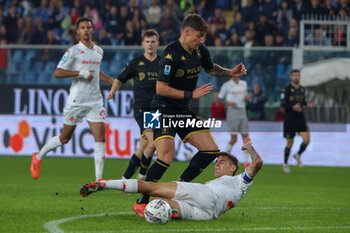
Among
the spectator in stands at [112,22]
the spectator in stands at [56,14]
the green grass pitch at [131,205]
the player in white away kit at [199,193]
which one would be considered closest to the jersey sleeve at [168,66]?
the player in white away kit at [199,193]

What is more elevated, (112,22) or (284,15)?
(284,15)

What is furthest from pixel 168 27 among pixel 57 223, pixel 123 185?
pixel 123 185

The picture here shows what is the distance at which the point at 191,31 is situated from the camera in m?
7.22

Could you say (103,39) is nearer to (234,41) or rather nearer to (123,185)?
(234,41)

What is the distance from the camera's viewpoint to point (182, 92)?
23.4ft

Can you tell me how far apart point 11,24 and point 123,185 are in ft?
49.5

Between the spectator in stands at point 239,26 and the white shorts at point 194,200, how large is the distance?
1244cm

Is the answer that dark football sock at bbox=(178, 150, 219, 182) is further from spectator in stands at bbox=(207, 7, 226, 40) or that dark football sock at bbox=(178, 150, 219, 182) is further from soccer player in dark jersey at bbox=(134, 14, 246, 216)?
spectator in stands at bbox=(207, 7, 226, 40)

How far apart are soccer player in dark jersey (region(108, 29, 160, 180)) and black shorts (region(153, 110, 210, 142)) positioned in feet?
7.85

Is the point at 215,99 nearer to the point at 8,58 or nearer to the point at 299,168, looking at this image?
the point at 299,168

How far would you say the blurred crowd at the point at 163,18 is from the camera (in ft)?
60.8

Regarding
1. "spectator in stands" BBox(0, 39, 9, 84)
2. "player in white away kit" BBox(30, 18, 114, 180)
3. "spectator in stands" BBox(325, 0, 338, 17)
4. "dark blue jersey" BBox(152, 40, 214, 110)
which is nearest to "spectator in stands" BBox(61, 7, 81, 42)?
"spectator in stands" BBox(0, 39, 9, 84)

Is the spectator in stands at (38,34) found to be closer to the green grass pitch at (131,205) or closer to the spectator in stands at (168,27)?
the spectator in stands at (168,27)

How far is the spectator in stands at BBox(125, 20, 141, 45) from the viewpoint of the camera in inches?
739
